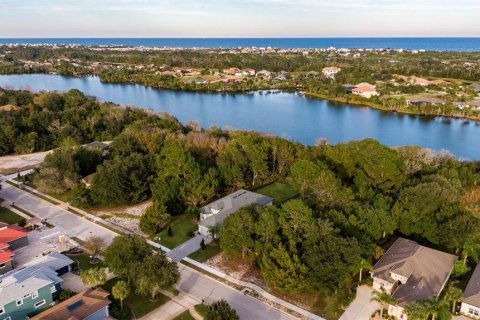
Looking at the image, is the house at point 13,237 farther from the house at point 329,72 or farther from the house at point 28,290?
the house at point 329,72

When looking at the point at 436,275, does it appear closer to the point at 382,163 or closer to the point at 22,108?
the point at 382,163

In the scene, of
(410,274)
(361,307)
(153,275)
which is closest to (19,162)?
(153,275)

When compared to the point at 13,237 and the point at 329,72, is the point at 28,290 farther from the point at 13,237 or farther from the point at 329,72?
the point at 329,72

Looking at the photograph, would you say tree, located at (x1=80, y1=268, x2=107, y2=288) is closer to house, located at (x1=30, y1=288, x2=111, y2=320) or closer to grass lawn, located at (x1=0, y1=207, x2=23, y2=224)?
house, located at (x1=30, y1=288, x2=111, y2=320)

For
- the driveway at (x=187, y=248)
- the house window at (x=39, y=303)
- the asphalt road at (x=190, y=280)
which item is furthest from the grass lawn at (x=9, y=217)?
the driveway at (x=187, y=248)

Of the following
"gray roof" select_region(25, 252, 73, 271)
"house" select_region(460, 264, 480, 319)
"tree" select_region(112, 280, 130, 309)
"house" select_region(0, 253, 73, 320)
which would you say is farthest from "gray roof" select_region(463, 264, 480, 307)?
"gray roof" select_region(25, 252, 73, 271)

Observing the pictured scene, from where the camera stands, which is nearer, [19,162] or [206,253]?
[206,253]
